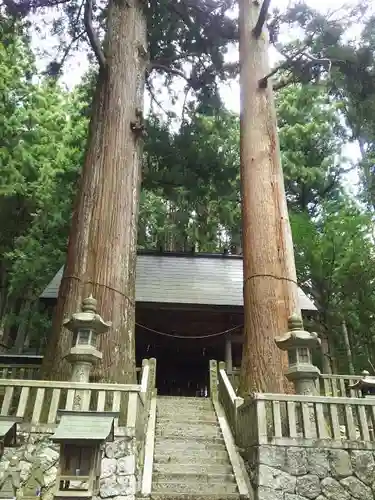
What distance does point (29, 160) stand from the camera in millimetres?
14727

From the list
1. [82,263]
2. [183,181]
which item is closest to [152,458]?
[82,263]

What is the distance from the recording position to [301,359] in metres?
5.41

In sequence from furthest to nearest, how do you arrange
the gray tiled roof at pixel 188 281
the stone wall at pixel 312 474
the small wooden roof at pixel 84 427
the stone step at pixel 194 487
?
1. the gray tiled roof at pixel 188 281
2. the stone step at pixel 194 487
3. the stone wall at pixel 312 474
4. the small wooden roof at pixel 84 427

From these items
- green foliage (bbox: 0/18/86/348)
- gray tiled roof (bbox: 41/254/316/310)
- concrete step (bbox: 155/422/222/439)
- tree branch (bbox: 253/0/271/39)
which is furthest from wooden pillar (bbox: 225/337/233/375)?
tree branch (bbox: 253/0/271/39)

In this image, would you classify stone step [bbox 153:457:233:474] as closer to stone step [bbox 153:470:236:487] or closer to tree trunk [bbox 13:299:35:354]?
stone step [bbox 153:470:236:487]

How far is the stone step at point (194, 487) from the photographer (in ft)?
15.7

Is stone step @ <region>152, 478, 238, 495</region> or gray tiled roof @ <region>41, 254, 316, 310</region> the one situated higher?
gray tiled roof @ <region>41, 254, 316, 310</region>

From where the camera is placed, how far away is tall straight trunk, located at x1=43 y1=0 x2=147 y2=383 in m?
6.06

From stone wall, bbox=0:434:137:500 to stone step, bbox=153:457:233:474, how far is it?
38.6 inches

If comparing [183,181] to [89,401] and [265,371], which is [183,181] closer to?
[265,371]

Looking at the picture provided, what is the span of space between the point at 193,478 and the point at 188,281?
6.77 meters

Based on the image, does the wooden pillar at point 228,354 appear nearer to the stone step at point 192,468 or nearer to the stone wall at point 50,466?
the stone step at point 192,468

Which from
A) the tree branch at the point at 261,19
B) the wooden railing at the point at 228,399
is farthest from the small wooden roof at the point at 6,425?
the tree branch at the point at 261,19

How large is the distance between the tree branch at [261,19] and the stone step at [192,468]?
8.20 meters
